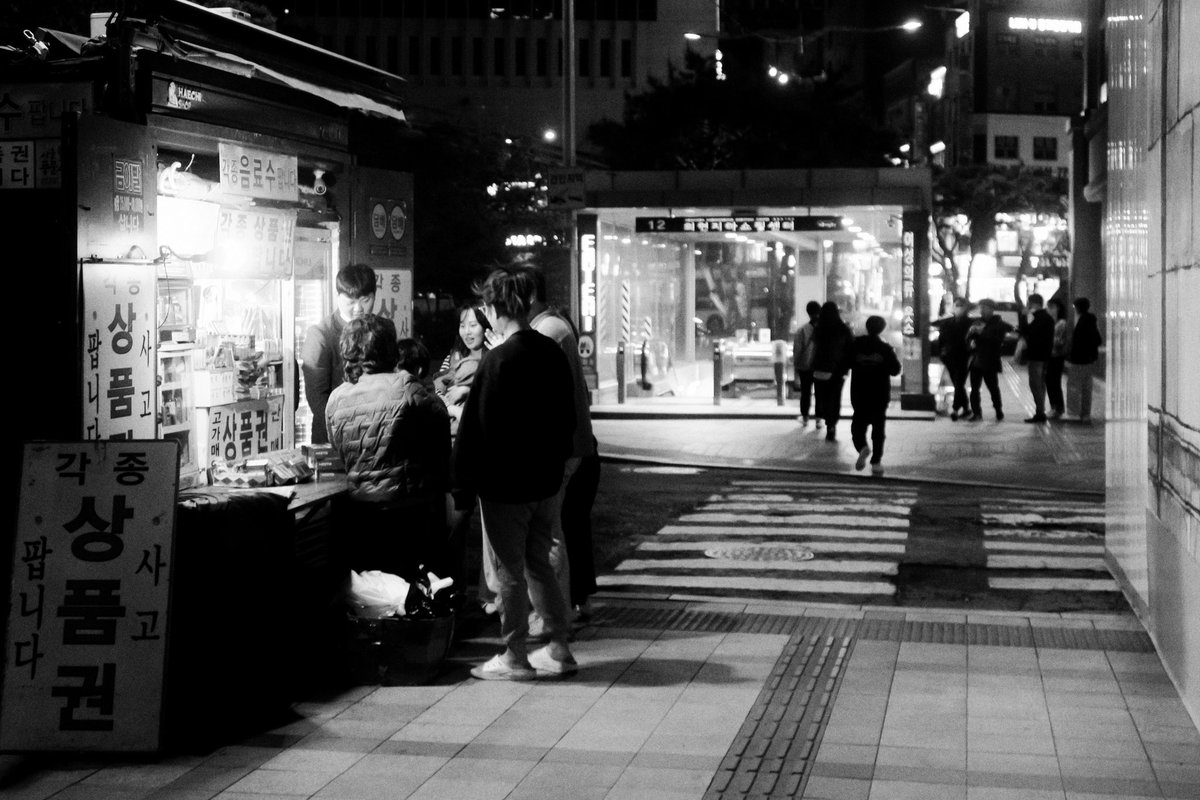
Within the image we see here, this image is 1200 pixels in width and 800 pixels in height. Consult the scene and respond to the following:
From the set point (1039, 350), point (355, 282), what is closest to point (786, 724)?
point (355, 282)

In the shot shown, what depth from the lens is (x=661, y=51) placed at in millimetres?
104875

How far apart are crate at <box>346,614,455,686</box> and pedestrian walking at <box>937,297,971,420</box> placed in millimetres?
17288

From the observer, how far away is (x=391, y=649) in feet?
23.1

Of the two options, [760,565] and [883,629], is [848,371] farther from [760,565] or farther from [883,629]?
[883,629]

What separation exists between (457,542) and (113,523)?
2.87m

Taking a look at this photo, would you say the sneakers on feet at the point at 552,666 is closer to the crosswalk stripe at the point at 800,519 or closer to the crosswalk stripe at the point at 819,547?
the crosswalk stripe at the point at 819,547

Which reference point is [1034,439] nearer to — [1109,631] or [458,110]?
[1109,631]

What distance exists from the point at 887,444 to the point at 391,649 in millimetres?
13625

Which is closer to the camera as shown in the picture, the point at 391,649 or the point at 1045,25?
the point at 391,649

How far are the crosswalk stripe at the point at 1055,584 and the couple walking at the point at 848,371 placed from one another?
617 cm

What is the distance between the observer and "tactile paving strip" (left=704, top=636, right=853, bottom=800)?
18.4 ft

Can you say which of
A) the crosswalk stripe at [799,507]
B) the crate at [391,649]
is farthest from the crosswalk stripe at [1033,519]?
the crate at [391,649]

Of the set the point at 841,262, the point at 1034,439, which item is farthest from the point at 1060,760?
the point at 841,262

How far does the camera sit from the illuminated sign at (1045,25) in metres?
45.3
